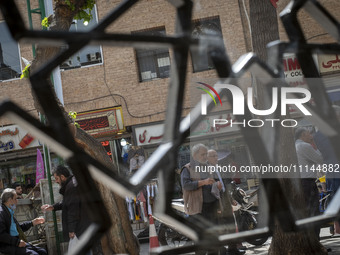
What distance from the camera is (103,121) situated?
16.4 metres

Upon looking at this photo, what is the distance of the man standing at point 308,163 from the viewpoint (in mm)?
6555

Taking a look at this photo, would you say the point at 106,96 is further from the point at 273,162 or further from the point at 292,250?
the point at 273,162

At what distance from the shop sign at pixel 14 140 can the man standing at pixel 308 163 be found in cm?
1162

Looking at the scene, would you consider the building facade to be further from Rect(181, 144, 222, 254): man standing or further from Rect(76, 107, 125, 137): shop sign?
Rect(181, 144, 222, 254): man standing

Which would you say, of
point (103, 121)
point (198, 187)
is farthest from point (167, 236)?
point (103, 121)

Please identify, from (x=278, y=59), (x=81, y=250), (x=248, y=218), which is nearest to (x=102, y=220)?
(x=81, y=250)

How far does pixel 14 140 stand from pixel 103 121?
3024 mm

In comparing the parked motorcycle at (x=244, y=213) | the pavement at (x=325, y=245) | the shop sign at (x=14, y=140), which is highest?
the shop sign at (x=14, y=140)

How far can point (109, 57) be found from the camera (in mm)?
16516

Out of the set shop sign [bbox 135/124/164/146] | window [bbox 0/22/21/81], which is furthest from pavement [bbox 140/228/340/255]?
window [bbox 0/22/21/81]

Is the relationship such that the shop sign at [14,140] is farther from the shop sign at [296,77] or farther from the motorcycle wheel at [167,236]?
the shop sign at [296,77]

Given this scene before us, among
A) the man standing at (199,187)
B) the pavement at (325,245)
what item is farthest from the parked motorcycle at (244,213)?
the man standing at (199,187)

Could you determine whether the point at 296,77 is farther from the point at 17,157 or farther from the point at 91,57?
the point at 17,157

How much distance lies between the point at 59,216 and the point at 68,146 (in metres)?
9.21
